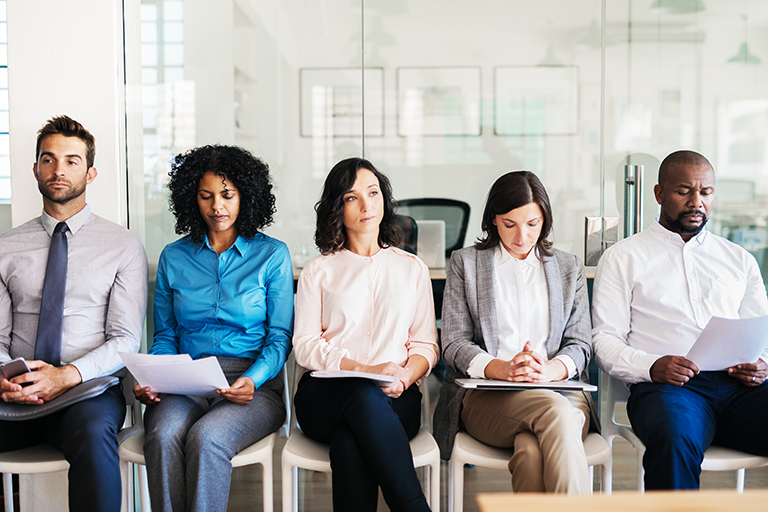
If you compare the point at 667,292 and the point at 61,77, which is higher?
the point at 61,77

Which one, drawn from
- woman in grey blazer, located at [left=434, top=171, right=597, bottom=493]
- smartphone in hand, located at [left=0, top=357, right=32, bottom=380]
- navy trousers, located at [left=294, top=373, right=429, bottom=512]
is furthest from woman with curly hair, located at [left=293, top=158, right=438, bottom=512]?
smartphone in hand, located at [left=0, top=357, right=32, bottom=380]

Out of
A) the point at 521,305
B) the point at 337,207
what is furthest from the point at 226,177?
the point at 521,305

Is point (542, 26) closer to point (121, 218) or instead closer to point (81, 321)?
point (121, 218)

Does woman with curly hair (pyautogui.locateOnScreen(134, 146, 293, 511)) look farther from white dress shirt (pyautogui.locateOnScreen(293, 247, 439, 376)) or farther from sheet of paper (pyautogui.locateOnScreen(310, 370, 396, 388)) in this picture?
sheet of paper (pyautogui.locateOnScreen(310, 370, 396, 388))

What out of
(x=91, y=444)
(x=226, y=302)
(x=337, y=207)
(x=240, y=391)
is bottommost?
(x=91, y=444)

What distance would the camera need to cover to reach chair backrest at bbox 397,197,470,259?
3111 mm

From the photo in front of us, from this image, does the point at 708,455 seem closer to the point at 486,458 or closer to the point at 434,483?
the point at 486,458

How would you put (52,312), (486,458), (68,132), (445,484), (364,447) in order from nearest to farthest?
(364,447) < (486,458) < (52,312) < (68,132) < (445,484)

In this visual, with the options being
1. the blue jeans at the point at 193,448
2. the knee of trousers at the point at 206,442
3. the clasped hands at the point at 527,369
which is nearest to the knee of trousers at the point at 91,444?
the blue jeans at the point at 193,448

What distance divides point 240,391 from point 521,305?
3.18ft

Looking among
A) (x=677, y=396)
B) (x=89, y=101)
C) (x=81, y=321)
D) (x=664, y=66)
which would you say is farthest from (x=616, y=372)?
(x=89, y=101)

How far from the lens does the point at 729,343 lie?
1.93 m

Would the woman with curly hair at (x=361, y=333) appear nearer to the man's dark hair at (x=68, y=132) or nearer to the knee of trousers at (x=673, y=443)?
the knee of trousers at (x=673, y=443)

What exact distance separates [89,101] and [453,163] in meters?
1.64
